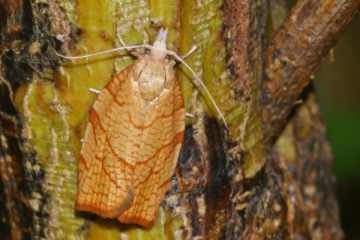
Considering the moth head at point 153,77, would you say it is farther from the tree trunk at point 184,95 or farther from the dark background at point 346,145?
the dark background at point 346,145

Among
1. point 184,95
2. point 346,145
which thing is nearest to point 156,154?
point 184,95

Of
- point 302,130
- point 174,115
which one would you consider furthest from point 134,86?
point 302,130

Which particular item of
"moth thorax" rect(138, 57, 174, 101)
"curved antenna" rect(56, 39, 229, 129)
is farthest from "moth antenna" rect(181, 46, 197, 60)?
"moth thorax" rect(138, 57, 174, 101)

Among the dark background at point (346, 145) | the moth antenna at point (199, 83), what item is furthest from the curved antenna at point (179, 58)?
the dark background at point (346, 145)

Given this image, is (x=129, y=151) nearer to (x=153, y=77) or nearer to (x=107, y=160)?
(x=107, y=160)

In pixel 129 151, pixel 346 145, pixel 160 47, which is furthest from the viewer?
pixel 346 145

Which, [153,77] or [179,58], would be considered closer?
[179,58]

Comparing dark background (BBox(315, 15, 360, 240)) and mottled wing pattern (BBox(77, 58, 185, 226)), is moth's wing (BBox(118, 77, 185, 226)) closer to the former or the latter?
mottled wing pattern (BBox(77, 58, 185, 226))
